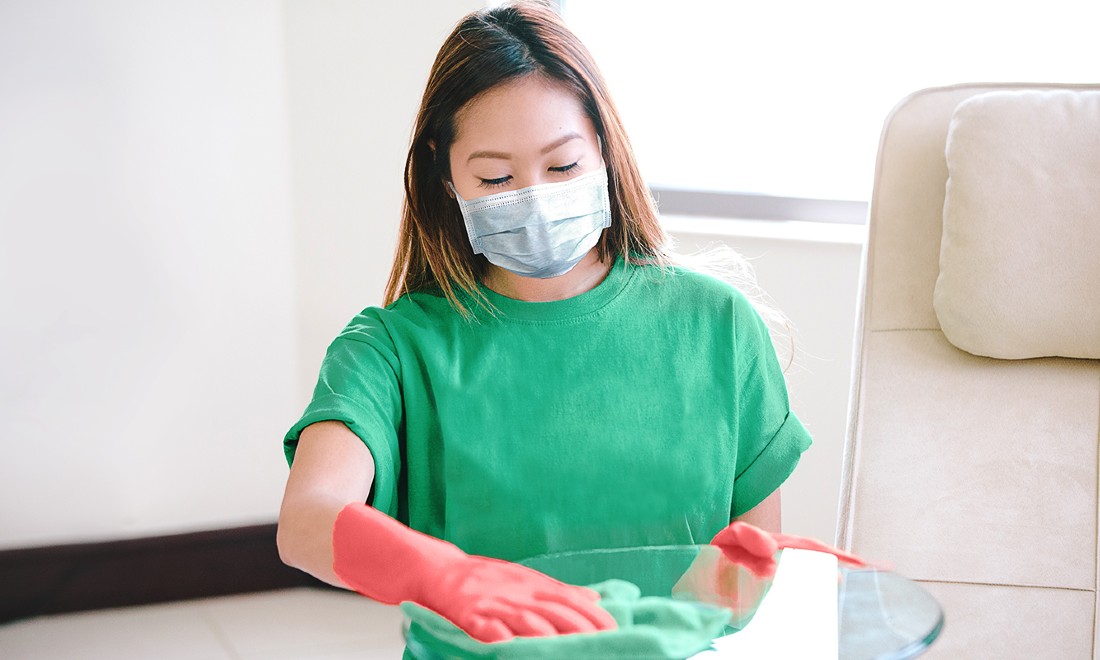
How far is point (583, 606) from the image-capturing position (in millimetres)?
836

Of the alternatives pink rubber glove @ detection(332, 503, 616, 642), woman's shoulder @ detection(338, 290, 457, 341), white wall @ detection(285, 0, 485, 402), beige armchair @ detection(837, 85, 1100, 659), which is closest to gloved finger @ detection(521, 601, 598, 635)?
pink rubber glove @ detection(332, 503, 616, 642)

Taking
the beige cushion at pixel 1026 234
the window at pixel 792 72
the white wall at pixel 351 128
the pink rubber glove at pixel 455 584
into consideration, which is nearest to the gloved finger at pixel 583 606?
the pink rubber glove at pixel 455 584

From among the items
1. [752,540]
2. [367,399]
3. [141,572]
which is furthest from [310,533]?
[141,572]

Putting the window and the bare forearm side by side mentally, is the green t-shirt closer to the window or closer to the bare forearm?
the bare forearm

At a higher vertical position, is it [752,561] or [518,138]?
[518,138]

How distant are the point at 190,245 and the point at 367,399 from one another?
1449 mm

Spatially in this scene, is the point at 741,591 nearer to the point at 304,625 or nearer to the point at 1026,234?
→ the point at 1026,234

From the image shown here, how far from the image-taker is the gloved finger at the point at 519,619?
80cm

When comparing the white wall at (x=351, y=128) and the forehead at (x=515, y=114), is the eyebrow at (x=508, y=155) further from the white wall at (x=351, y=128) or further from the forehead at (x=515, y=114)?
the white wall at (x=351, y=128)

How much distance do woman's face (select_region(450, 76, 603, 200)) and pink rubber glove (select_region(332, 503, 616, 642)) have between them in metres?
0.38

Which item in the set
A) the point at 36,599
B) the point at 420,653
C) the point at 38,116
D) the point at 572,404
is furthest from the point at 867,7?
the point at 36,599

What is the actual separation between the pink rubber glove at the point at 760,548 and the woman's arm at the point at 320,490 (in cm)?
34

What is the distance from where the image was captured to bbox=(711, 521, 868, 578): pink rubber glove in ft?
3.32

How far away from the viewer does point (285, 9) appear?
7.86 feet
